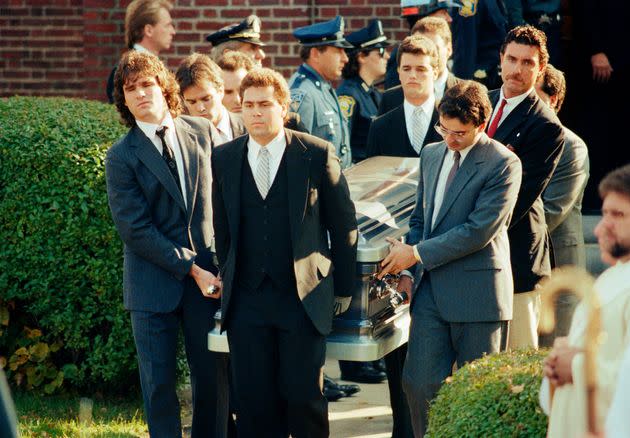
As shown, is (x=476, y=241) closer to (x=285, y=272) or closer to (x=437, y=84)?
(x=285, y=272)

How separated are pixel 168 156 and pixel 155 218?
293 mm

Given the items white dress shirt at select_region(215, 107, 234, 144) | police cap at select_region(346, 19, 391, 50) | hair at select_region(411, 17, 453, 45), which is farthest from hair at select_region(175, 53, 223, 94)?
police cap at select_region(346, 19, 391, 50)

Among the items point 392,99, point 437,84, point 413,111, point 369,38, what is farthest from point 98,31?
point 413,111

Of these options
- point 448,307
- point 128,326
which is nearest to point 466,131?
point 448,307

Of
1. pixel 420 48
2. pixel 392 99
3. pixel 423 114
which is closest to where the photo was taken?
pixel 420 48

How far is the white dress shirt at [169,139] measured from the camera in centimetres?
514

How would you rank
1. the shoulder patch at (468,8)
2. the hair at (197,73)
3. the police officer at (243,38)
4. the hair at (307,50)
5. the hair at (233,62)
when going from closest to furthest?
the hair at (197,73)
the hair at (233,62)
the hair at (307,50)
the police officer at (243,38)
the shoulder patch at (468,8)

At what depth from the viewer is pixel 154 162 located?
200 inches

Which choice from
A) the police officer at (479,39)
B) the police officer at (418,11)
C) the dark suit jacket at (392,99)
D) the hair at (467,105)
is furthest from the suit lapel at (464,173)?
the police officer at (479,39)

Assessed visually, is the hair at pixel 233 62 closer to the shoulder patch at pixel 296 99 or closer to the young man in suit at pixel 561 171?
the shoulder patch at pixel 296 99

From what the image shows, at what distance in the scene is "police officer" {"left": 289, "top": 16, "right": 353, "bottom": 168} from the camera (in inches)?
266

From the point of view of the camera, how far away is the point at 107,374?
20.6 ft

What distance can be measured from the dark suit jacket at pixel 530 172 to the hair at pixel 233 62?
69.5 inches

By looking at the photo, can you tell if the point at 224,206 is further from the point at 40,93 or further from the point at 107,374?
the point at 40,93
